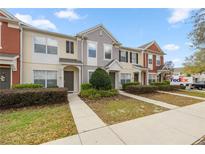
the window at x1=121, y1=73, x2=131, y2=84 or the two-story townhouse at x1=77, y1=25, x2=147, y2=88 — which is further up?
the two-story townhouse at x1=77, y1=25, x2=147, y2=88

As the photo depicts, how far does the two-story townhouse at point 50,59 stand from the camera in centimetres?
1265

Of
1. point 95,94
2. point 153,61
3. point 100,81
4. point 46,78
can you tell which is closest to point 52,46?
point 46,78

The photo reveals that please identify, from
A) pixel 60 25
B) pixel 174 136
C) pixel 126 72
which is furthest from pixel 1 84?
pixel 126 72

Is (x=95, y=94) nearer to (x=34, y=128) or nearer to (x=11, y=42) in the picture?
(x=34, y=128)

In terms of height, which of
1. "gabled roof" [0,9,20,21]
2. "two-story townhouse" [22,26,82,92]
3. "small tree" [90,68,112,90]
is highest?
"gabled roof" [0,9,20,21]

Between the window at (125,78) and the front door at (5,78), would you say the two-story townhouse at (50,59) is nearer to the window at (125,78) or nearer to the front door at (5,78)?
the front door at (5,78)

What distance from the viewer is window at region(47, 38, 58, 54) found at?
13.7 m

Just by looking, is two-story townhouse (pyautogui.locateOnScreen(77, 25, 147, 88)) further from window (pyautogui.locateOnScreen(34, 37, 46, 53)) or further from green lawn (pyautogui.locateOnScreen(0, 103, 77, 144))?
green lawn (pyautogui.locateOnScreen(0, 103, 77, 144))

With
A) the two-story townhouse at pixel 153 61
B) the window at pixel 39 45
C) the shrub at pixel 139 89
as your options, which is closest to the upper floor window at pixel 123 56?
the two-story townhouse at pixel 153 61

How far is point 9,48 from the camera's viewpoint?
11602 millimetres

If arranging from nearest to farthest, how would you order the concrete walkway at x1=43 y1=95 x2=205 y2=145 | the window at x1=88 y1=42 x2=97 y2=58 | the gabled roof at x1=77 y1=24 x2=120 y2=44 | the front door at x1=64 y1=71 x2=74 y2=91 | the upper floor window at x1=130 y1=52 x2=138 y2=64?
the concrete walkway at x1=43 y1=95 x2=205 y2=145 < the front door at x1=64 y1=71 x2=74 y2=91 < the gabled roof at x1=77 y1=24 x2=120 y2=44 < the window at x1=88 y1=42 x2=97 y2=58 < the upper floor window at x1=130 y1=52 x2=138 y2=64

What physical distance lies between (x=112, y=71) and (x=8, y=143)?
14.8 meters

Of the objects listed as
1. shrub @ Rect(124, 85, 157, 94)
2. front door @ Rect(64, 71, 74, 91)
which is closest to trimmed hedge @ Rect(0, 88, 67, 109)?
front door @ Rect(64, 71, 74, 91)
